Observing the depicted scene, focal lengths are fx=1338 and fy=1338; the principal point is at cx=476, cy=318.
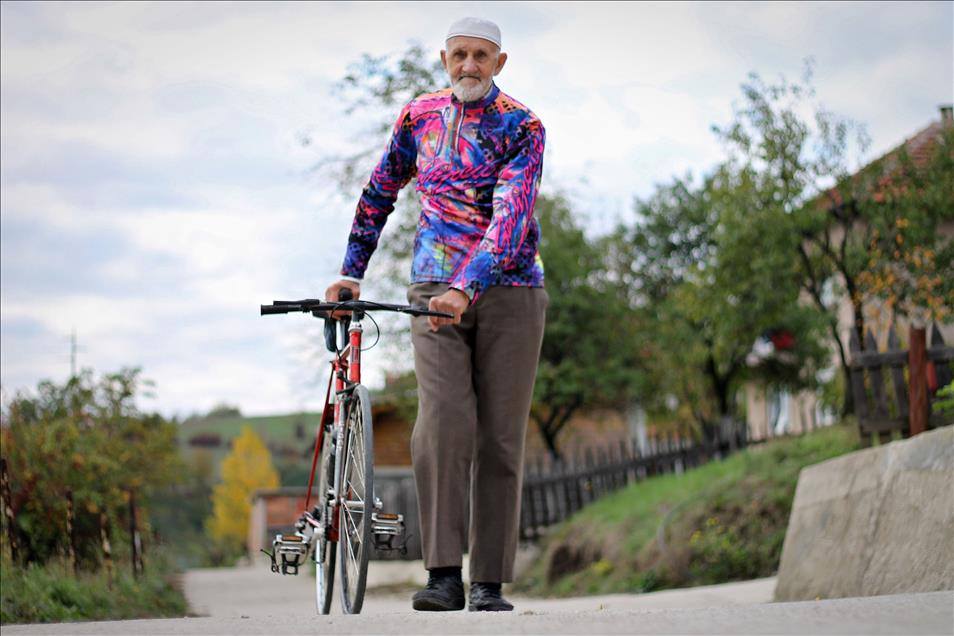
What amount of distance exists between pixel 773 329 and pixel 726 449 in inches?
256

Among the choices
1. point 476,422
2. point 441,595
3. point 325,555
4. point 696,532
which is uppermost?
point 476,422

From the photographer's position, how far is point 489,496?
4.68m

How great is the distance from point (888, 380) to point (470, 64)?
6.88m

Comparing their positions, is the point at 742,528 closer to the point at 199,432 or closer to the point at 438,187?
the point at 438,187

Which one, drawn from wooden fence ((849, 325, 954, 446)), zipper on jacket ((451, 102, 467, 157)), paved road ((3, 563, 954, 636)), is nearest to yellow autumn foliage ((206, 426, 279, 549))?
wooden fence ((849, 325, 954, 446))

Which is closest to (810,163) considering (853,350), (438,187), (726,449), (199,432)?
(726,449)

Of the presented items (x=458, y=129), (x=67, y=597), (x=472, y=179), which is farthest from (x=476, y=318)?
(x=67, y=597)

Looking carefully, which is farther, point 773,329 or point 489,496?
point 773,329

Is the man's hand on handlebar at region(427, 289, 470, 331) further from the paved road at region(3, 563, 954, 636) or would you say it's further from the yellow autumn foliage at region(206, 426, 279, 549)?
the yellow autumn foliage at region(206, 426, 279, 549)

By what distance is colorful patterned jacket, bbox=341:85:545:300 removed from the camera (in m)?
4.60

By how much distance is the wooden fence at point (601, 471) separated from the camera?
58.4 feet

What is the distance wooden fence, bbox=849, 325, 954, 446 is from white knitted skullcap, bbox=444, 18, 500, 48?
573cm

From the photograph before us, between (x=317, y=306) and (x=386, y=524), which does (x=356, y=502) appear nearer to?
(x=386, y=524)

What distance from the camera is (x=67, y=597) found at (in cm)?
720
